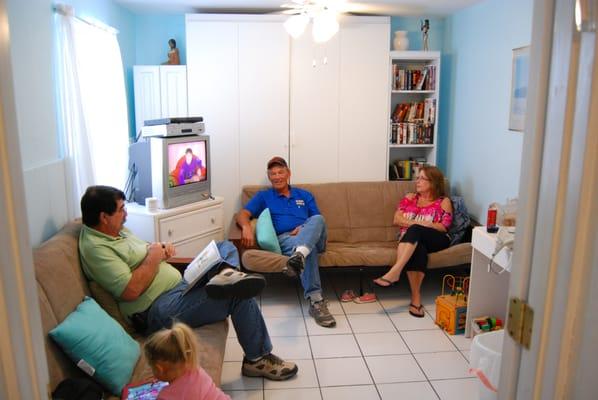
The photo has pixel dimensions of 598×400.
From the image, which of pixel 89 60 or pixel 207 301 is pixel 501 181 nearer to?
pixel 207 301

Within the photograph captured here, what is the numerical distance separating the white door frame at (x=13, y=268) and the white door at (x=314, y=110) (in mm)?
3825

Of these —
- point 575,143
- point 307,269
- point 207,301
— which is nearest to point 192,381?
point 207,301

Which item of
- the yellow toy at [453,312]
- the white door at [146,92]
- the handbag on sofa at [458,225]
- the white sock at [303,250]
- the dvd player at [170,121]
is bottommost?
the yellow toy at [453,312]

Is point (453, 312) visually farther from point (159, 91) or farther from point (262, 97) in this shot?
point (159, 91)

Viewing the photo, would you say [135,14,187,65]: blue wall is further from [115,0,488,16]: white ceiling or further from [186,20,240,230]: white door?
[186,20,240,230]: white door

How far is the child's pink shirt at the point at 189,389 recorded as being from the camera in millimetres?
1938

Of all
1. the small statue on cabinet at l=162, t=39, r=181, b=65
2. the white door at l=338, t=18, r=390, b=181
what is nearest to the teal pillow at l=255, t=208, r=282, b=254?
the white door at l=338, t=18, r=390, b=181

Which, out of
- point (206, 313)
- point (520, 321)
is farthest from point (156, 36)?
point (520, 321)

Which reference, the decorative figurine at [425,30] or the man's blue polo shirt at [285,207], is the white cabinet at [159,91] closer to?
the man's blue polo shirt at [285,207]

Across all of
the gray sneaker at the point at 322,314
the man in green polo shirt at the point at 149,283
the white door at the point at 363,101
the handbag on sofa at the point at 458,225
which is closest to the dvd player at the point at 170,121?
the man in green polo shirt at the point at 149,283

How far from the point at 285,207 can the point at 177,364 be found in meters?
2.41

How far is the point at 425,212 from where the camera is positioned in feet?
13.6

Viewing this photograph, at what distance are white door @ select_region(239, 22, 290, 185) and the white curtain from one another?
3.52 ft

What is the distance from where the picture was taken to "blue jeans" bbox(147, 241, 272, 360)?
2629mm
